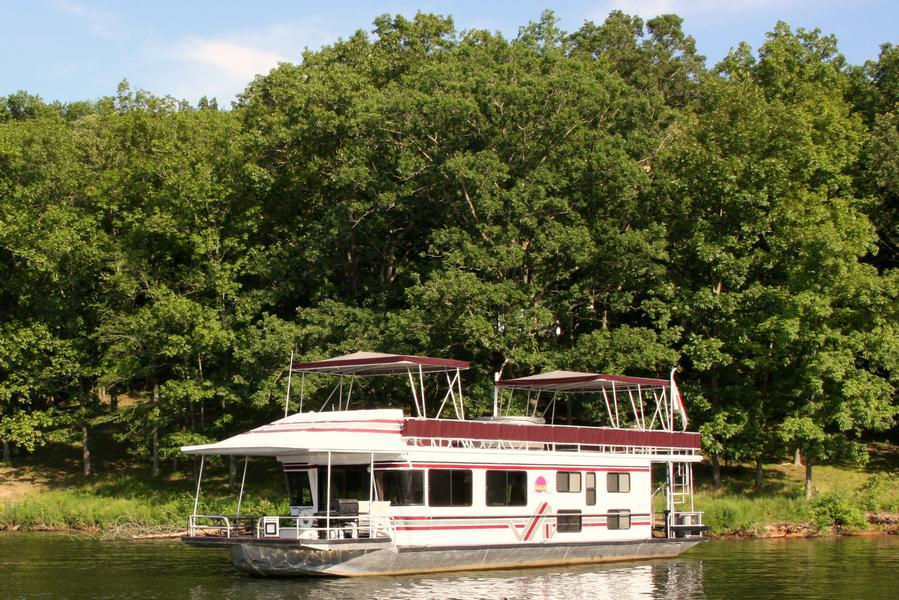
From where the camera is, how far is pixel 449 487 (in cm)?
2844

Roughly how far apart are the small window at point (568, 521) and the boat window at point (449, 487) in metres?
3.27

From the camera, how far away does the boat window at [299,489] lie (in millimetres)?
29109

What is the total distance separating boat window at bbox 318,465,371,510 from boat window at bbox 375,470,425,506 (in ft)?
1.23

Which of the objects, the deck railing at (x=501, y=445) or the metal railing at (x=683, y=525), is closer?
the deck railing at (x=501, y=445)

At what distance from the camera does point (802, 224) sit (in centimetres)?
4622

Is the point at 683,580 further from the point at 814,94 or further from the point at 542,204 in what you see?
the point at 814,94

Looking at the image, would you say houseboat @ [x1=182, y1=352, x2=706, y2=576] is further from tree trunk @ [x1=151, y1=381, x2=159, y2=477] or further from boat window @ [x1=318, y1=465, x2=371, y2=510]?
tree trunk @ [x1=151, y1=381, x2=159, y2=477]

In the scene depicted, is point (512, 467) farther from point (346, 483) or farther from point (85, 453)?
point (85, 453)

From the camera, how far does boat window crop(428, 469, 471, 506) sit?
28125 millimetres

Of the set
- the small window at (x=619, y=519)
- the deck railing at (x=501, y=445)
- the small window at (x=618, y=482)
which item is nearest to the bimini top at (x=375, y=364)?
the deck railing at (x=501, y=445)

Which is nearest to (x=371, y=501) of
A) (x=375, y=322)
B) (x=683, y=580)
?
(x=683, y=580)

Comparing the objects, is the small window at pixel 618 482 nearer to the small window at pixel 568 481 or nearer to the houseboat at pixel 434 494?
the houseboat at pixel 434 494

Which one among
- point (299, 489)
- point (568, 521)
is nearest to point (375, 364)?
point (299, 489)

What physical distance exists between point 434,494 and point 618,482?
6718 millimetres
